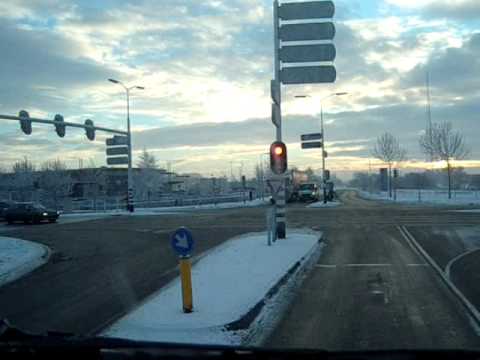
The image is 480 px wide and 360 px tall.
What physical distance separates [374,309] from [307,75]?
1190 centimetres

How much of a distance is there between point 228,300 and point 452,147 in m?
55.6

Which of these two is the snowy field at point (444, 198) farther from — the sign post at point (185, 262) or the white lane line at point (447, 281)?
the sign post at point (185, 262)

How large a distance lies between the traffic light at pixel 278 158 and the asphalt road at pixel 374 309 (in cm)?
382

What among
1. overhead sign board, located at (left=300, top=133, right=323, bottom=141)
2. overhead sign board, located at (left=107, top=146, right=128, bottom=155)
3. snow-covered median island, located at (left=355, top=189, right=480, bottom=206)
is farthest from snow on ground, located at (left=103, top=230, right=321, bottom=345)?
snow-covered median island, located at (left=355, top=189, right=480, bottom=206)

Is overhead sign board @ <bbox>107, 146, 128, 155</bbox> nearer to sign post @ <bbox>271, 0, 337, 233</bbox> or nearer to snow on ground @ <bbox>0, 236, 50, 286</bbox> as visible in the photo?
snow on ground @ <bbox>0, 236, 50, 286</bbox>

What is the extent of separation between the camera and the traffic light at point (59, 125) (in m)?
32.6

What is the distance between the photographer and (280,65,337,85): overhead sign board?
1917 cm

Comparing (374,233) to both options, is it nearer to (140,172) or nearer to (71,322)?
(71,322)

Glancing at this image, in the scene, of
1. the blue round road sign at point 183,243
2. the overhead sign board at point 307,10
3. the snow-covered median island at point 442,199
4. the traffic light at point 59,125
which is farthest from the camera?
the snow-covered median island at point 442,199

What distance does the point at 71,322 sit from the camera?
27.6 ft

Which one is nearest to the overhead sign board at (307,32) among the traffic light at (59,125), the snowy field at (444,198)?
the traffic light at (59,125)

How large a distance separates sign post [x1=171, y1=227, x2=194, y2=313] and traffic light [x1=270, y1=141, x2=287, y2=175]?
32.1ft

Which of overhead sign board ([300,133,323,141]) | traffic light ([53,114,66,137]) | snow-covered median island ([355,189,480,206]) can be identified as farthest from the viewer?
snow-covered median island ([355,189,480,206])

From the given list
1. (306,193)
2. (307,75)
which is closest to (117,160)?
(307,75)
